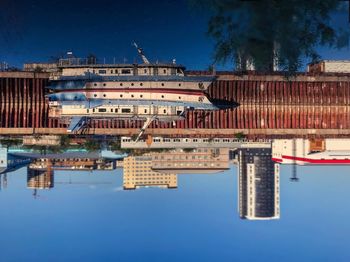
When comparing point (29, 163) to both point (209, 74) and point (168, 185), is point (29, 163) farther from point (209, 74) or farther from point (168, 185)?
point (209, 74)

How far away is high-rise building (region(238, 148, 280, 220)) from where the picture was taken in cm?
11156

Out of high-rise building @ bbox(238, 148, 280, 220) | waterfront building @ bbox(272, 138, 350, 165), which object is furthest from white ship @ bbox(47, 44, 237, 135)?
high-rise building @ bbox(238, 148, 280, 220)

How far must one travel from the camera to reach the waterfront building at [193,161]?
283 feet

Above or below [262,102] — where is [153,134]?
below

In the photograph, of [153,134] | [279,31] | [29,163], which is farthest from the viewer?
[29,163]

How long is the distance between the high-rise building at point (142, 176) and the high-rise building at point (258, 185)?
26.6 meters

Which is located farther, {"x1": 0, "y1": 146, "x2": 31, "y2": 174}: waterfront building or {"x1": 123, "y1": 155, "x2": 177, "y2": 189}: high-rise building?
{"x1": 123, "y1": 155, "x2": 177, "y2": 189}: high-rise building

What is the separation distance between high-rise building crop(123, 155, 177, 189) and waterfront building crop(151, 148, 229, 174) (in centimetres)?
1218

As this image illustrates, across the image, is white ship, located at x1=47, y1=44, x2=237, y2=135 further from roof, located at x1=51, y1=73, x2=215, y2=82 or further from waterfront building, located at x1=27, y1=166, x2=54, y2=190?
waterfront building, located at x1=27, y1=166, x2=54, y2=190

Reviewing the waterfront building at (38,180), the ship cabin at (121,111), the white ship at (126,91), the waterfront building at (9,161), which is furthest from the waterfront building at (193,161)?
the waterfront building at (38,180)

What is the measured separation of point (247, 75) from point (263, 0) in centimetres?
2975

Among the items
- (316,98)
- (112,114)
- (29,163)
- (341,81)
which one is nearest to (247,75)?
(316,98)

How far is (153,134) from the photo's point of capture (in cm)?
5522

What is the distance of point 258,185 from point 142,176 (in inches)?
1710
